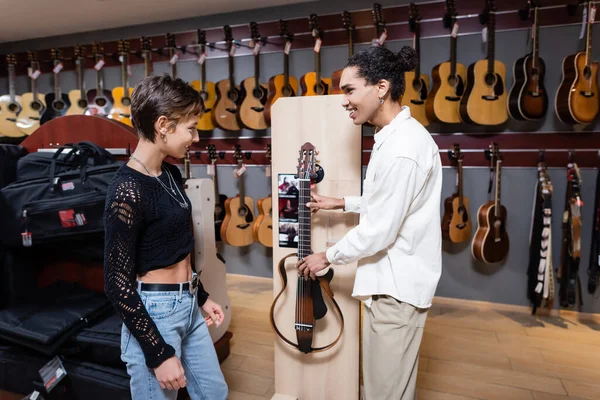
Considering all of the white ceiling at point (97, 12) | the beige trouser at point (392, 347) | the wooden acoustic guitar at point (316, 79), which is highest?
the white ceiling at point (97, 12)

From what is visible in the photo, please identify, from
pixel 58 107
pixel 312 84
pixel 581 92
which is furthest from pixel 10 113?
pixel 581 92

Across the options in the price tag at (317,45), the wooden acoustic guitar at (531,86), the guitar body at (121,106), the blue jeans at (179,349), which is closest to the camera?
the blue jeans at (179,349)

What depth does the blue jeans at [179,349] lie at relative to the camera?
122 centimetres

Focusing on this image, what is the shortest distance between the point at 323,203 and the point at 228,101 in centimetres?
236

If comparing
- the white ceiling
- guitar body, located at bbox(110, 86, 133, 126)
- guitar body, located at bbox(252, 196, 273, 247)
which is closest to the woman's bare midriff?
guitar body, located at bbox(252, 196, 273, 247)

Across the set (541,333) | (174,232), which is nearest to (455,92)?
(541,333)

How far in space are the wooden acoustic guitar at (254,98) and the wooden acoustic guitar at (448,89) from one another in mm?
1407

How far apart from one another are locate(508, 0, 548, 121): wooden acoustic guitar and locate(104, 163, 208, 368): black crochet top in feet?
8.99

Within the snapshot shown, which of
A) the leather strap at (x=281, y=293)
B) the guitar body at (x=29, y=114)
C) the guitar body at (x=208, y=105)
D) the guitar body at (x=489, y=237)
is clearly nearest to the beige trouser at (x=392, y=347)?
the leather strap at (x=281, y=293)

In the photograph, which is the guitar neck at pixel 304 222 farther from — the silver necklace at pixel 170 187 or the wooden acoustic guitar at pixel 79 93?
the wooden acoustic guitar at pixel 79 93

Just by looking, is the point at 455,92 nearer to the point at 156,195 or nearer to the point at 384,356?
the point at 384,356

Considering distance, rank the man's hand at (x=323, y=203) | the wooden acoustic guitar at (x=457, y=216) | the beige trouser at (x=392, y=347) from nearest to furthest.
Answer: the beige trouser at (x=392, y=347) < the man's hand at (x=323, y=203) < the wooden acoustic guitar at (x=457, y=216)

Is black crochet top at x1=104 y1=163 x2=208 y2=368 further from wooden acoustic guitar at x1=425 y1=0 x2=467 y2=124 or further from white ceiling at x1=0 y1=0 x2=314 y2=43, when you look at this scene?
white ceiling at x1=0 y1=0 x2=314 y2=43

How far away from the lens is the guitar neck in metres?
1.79
